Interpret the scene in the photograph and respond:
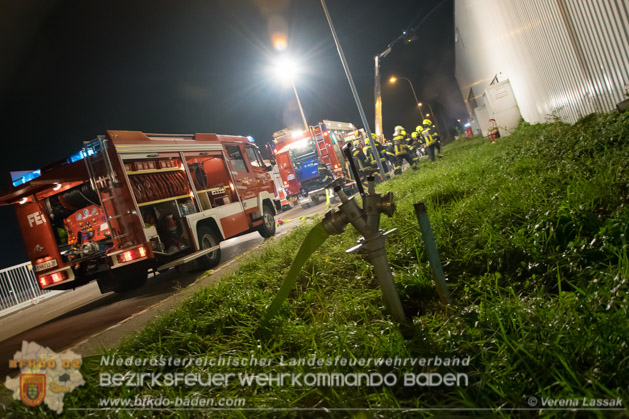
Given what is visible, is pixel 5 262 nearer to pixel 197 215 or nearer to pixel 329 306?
pixel 197 215

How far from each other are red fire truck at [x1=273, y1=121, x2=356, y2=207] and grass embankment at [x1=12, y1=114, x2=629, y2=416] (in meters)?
14.1

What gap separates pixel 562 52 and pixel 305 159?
12701mm

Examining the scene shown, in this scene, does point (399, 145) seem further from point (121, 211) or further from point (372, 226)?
point (372, 226)

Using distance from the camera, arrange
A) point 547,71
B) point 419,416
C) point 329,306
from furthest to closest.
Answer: point 547,71
point 329,306
point 419,416

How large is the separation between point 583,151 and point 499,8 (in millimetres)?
8411

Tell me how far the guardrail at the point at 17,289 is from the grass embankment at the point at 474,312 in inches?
487

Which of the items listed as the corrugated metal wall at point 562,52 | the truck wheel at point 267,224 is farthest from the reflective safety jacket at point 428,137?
the truck wheel at point 267,224

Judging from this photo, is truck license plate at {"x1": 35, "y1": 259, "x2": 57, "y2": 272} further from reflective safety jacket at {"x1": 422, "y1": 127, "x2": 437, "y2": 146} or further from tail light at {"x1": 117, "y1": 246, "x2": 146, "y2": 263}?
reflective safety jacket at {"x1": 422, "y1": 127, "x2": 437, "y2": 146}

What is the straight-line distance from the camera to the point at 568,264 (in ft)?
7.20

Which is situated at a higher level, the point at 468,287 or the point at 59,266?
the point at 59,266

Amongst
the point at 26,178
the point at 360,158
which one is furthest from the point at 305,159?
the point at 26,178

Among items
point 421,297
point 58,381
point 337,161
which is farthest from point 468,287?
point 337,161

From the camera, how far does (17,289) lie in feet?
40.9

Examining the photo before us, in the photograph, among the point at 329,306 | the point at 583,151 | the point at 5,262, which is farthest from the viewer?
the point at 5,262
